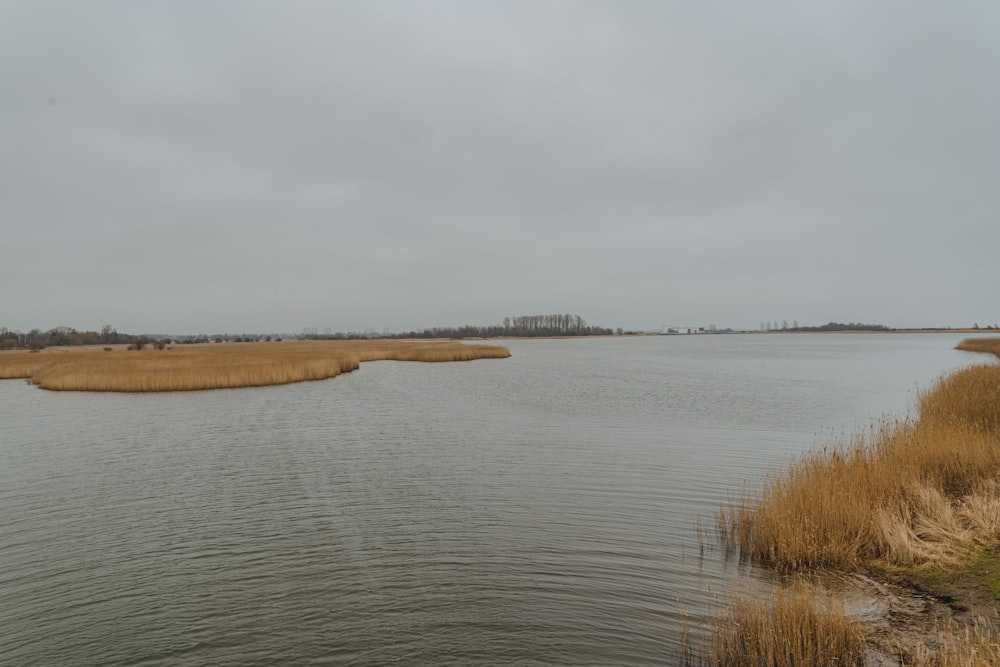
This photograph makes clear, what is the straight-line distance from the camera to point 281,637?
18.3 feet

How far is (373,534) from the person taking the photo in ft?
28.0

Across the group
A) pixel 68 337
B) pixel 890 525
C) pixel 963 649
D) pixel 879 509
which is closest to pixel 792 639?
pixel 963 649

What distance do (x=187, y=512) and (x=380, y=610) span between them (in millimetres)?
5579

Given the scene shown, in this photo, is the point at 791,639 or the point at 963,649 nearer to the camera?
the point at 963,649

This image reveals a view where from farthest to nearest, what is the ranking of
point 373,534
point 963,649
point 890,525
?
point 373,534
point 890,525
point 963,649

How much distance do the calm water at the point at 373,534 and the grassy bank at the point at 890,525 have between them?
707 mm

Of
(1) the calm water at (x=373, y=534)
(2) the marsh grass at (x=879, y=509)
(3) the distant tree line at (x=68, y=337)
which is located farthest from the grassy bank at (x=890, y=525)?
(3) the distant tree line at (x=68, y=337)

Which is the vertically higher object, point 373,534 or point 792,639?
point 792,639

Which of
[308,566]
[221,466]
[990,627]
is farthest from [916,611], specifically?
[221,466]

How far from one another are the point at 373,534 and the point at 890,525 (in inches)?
286

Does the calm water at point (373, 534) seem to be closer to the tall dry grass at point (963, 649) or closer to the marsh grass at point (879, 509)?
the marsh grass at point (879, 509)

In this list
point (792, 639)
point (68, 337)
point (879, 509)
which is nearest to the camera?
point (792, 639)

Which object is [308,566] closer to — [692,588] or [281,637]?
[281,637]

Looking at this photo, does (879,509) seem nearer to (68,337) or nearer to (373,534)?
(373,534)
